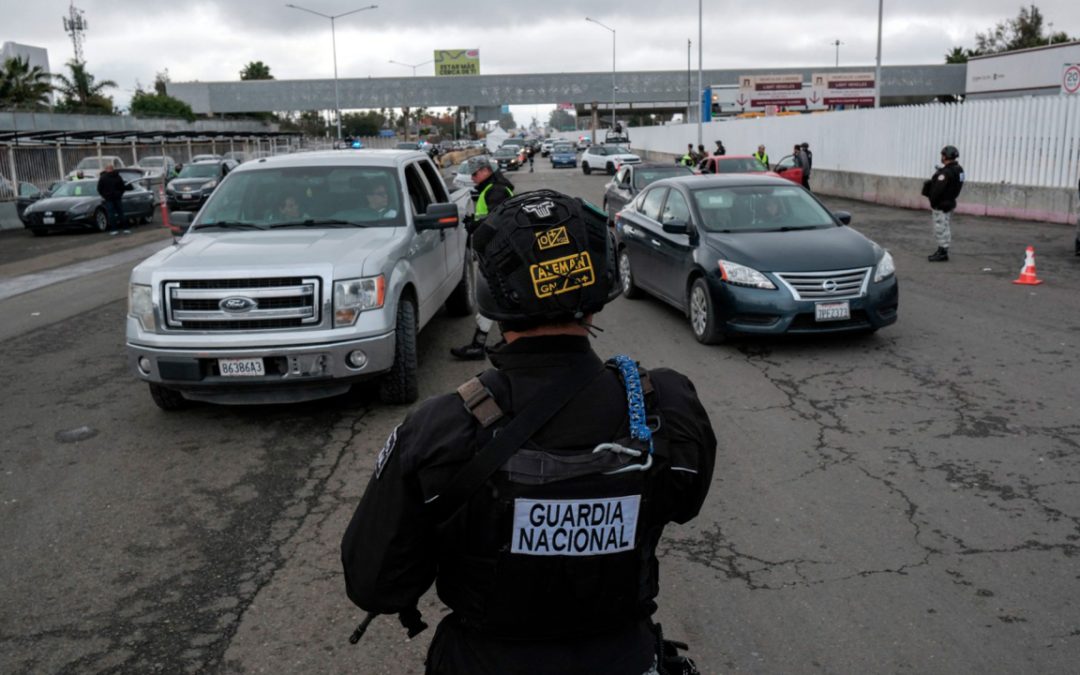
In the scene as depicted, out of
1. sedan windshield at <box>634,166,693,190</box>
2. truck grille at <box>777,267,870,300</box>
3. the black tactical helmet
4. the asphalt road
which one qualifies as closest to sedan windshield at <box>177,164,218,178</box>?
sedan windshield at <box>634,166,693,190</box>

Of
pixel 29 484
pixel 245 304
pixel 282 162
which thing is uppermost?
pixel 282 162

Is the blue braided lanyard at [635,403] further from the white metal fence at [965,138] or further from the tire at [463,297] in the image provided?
the white metal fence at [965,138]

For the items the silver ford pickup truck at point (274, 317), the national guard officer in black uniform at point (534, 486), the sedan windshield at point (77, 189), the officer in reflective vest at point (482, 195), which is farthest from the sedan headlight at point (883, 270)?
the sedan windshield at point (77, 189)

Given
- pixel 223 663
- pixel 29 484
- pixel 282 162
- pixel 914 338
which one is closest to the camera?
pixel 223 663

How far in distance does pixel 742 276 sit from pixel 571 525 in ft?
23.5

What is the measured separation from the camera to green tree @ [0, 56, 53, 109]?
51031 mm

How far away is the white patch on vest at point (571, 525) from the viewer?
6.24 ft

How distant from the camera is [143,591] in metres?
4.46

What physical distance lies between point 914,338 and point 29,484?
25.2ft

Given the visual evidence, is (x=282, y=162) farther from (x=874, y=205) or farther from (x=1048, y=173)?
(x=874, y=205)

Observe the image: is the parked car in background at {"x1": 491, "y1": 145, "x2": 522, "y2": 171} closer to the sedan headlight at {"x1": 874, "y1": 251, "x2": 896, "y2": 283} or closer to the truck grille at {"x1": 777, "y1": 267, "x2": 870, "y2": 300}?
the sedan headlight at {"x1": 874, "y1": 251, "x2": 896, "y2": 283}

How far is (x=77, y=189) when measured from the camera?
84.3 ft

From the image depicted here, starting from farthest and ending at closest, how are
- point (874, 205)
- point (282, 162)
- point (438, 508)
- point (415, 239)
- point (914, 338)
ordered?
point (874, 205) → point (914, 338) → point (282, 162) → point (415, 239) → point (438, 508)

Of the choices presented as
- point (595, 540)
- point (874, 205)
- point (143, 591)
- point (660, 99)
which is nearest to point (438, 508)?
point (595, 540)
